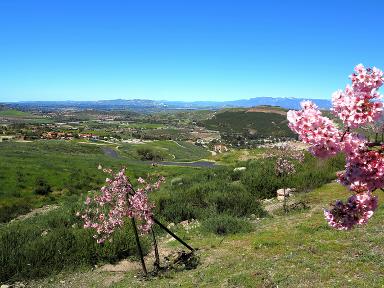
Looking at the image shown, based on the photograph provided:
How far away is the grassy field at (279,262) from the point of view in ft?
30.9

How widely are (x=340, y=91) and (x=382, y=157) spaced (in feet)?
3.42

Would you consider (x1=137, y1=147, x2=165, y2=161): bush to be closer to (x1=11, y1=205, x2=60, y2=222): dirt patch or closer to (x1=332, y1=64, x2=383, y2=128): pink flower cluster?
(x1=11, y1=205, x2=60, y2=222): dirt patch

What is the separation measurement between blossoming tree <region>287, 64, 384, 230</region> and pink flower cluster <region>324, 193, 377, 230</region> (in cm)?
48

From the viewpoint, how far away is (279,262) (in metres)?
10.7

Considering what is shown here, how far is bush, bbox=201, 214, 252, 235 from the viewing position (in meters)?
15.4

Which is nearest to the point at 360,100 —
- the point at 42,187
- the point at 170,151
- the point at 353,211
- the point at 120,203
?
the point at 353,211

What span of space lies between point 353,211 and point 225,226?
10308 mm

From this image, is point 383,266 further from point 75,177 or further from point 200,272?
point 75,177

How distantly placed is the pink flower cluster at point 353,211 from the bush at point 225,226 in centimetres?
972

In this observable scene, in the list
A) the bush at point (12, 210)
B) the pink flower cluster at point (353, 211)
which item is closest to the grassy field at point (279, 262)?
the pink flower cluster at point (353, 211)

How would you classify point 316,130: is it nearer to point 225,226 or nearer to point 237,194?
point 225,226

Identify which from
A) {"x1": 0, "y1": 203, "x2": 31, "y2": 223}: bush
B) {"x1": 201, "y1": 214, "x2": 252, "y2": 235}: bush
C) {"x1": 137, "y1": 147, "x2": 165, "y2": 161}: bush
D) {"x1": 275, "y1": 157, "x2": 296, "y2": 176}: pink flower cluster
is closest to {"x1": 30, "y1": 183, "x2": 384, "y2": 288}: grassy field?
{"x1": 201, "y1": 214, "x2": 252, "y2": 235}: bush

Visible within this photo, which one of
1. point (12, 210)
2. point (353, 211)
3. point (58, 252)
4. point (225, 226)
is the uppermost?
point (353, 211)

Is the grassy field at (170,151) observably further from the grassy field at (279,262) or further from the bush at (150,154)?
the grassy field at (279,262)
